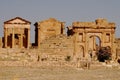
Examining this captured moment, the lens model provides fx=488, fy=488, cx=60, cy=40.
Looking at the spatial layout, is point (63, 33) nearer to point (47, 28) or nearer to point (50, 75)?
point (47, 28)

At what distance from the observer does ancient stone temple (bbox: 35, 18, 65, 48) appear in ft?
264

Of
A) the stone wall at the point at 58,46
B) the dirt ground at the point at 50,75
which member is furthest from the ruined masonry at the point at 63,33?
the dirt ground at the point at 50,75

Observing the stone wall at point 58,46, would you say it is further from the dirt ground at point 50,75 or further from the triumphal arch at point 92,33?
the dirt ground at point 50,75

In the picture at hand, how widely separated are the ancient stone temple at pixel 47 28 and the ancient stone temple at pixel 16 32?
165 centimetres

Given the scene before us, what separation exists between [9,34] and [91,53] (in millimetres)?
14515

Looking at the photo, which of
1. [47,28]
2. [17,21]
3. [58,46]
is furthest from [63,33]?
[58,46]

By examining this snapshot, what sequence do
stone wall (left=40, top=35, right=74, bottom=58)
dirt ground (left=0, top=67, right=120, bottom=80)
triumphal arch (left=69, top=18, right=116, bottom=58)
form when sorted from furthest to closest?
1. triumphal arch (left=69, top=18, right=116, bottom=58)
2. stone wall (left=40, top=35, right=74, bottom=58)
3. dirt ground (left=0, top=67, right=120, bottom=80)

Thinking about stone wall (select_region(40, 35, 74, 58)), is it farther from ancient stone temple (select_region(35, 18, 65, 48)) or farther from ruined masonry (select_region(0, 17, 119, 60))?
ancient stone temple (select_region(35, 18, 65, 48))

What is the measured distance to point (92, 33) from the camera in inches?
3169

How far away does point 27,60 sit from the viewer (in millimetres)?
54312

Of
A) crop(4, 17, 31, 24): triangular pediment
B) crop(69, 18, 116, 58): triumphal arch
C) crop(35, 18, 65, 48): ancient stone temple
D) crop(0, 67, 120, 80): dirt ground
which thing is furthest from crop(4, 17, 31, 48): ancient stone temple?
crop(0, 67, 120, 80): dirt ground

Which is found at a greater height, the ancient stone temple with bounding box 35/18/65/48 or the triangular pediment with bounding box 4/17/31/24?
the triangular pediment with bounding box 4/17/31/24

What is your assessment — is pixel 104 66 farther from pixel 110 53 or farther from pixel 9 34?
pixel 9 34

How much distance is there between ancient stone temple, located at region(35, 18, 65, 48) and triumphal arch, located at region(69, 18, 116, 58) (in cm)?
248
